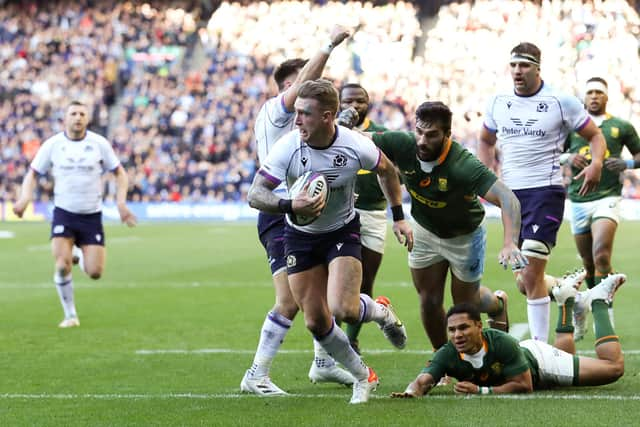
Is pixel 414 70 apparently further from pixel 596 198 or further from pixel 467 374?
pixel 467 374

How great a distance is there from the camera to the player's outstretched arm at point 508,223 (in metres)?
7.52

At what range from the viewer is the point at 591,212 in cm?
1255

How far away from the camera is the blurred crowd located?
4044 centimetres

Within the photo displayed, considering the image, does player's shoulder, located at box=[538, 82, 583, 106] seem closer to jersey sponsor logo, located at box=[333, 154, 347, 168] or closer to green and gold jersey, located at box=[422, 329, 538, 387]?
green and gold jersey, located at box=[422, 329, 538, 387]

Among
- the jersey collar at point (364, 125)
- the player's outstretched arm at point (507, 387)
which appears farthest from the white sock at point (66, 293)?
the player's outstretched arm at point (507, 387)

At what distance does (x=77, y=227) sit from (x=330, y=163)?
22.1 feet

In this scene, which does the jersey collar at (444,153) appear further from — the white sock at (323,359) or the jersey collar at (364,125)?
the jersey collar at (364,125)

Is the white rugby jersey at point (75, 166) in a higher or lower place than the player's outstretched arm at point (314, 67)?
lower

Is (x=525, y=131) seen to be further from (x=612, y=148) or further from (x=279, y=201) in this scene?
(x=279, y=201)

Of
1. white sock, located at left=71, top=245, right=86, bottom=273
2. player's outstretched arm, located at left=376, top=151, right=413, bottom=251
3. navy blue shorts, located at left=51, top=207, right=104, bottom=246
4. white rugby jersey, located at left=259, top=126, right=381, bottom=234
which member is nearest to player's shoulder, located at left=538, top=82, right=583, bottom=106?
player's outstretched arm, located at left=376, top=151, right=413, bottom=251

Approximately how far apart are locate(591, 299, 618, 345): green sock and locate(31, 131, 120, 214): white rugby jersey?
6.96 m

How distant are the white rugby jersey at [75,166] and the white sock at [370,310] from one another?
6.00 meters

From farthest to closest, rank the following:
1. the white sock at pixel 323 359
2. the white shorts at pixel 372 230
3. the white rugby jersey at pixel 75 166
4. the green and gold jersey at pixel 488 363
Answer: the white rugby jersey at pixel 75 166, the white shorts at pixel 372 230, the white sock at pixel 323 359, the green and gold jersey at pixel 488 363

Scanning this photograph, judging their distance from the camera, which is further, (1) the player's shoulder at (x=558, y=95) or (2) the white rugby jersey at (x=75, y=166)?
(2) the white rugby jersey at (x=75, y=166)
